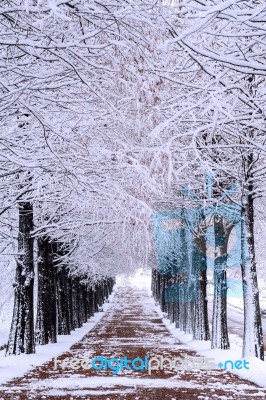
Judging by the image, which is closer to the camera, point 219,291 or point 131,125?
point 131,125

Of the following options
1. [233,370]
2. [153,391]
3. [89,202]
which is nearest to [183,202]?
[233,370]

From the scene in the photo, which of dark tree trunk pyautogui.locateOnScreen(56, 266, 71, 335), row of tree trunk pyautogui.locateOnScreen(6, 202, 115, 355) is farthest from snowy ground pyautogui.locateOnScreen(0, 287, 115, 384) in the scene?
dark tree trunk pyautogui.locateOnScreen(56, 266, 71, 335)

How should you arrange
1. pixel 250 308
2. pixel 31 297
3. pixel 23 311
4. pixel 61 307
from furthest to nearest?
1. pixel 61 307
2. pixel 31 297
3. pixel 23 311
4. pixel 250 308

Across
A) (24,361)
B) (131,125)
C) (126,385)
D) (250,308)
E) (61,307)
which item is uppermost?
Result: (131,125)

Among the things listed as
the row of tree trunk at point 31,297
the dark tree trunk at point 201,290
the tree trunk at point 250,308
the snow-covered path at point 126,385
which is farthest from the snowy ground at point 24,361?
the tree trunk at point 250,308

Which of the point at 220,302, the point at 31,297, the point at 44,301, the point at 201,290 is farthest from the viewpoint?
the point at 201,290

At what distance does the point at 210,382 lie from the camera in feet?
37.8

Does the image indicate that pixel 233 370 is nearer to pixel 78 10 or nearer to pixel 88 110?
pixel 88 110

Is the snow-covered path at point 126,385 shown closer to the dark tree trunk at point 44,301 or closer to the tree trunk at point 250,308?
the tree trunk at point 250,308

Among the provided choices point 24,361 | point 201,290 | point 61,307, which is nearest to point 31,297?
point 24,361

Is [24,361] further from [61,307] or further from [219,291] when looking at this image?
[61,307]

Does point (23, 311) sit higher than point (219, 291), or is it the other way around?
point (219, 291)

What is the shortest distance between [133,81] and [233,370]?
30.0 ft

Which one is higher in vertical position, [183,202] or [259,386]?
[183,202]
